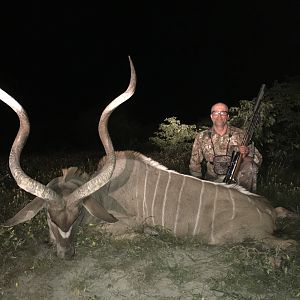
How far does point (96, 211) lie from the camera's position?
3.62 meters

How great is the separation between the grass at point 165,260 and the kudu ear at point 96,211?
13 centimetres

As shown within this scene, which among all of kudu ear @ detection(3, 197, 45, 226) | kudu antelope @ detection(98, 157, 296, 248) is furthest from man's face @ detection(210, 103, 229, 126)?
kudu ear @ detection(3, 197, 45, 226)

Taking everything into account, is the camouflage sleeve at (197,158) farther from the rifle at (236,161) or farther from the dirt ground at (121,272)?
the dirt ground at (121,272)

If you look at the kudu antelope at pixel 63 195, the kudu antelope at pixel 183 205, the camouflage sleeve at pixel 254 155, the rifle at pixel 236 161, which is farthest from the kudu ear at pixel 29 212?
the camouflage sleeve at pixel 254 155

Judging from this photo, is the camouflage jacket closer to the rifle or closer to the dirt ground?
the rifle

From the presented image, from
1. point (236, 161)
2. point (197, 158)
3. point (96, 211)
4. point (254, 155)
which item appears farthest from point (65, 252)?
point (254, 155)

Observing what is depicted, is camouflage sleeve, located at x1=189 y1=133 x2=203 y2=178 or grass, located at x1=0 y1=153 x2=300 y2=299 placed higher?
camouflage sleeve, located at x1=189 y1=133 x2=203 y2=178

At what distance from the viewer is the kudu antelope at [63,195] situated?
341 cm

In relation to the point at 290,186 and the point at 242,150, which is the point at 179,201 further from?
the point at 290,186

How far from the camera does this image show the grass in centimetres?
296

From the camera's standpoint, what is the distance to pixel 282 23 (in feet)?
70.9

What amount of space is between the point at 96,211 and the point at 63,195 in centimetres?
26

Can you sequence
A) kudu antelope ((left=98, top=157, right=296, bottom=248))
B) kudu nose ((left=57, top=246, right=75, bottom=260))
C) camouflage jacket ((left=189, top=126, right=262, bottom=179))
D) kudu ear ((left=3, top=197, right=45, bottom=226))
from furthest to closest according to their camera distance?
camouflage jacket ((left=189, top=126, right=262, bottom=179))
kudu antelope ((left=98, top=157, right=296, bottom=248))
kudu ear ((left=3, top=197, right=45, bottom=226))
kudu nose ((left=57, top=246, right=75, bottom=260))

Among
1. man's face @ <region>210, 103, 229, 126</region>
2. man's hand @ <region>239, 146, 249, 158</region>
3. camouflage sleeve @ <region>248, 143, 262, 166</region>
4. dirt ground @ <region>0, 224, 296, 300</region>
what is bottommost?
dirt ground @ <region>0, 224, 296, 300</region>
